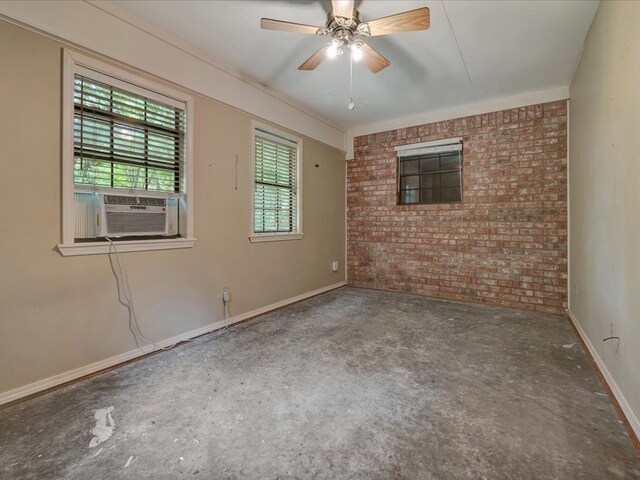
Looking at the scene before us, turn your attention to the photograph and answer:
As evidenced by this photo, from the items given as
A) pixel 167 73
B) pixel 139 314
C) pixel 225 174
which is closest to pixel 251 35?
pixel 167 73

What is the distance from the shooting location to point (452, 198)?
441 centimetres

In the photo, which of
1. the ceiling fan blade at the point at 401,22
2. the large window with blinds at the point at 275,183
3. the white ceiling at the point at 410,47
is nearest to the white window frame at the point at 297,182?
the large window with blinds at the point at 275,183

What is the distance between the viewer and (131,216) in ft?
8.13

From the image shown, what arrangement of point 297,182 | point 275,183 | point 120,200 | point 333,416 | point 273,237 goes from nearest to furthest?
1. point 333,416
2. point 120,200
3. point 273,237
4. point 275,183
5. point 297,182

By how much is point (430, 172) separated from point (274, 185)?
8.06 feet

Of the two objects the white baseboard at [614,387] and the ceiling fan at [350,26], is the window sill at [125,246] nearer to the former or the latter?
the ceiling fan at [350,26]

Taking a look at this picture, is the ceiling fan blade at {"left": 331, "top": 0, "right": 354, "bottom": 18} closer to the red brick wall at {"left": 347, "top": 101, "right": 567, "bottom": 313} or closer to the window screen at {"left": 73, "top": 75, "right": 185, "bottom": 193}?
the window screen at {"left": 73, "top": 75, "right": 185, "bottom": 193}

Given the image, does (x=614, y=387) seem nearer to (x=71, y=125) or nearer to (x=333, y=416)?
(x=333, y=416)

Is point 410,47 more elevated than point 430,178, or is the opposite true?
point 410,47

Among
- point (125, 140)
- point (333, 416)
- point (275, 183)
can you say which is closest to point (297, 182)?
point (275, 183)

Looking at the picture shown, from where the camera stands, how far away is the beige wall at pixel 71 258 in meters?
1.89

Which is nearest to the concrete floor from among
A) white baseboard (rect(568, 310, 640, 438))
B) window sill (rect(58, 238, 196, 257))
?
white baseboard (rect(568, 310, 640, 438))

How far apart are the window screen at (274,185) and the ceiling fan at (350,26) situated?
5.05 ft

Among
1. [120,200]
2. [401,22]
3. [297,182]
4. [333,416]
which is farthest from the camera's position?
[297,182]
